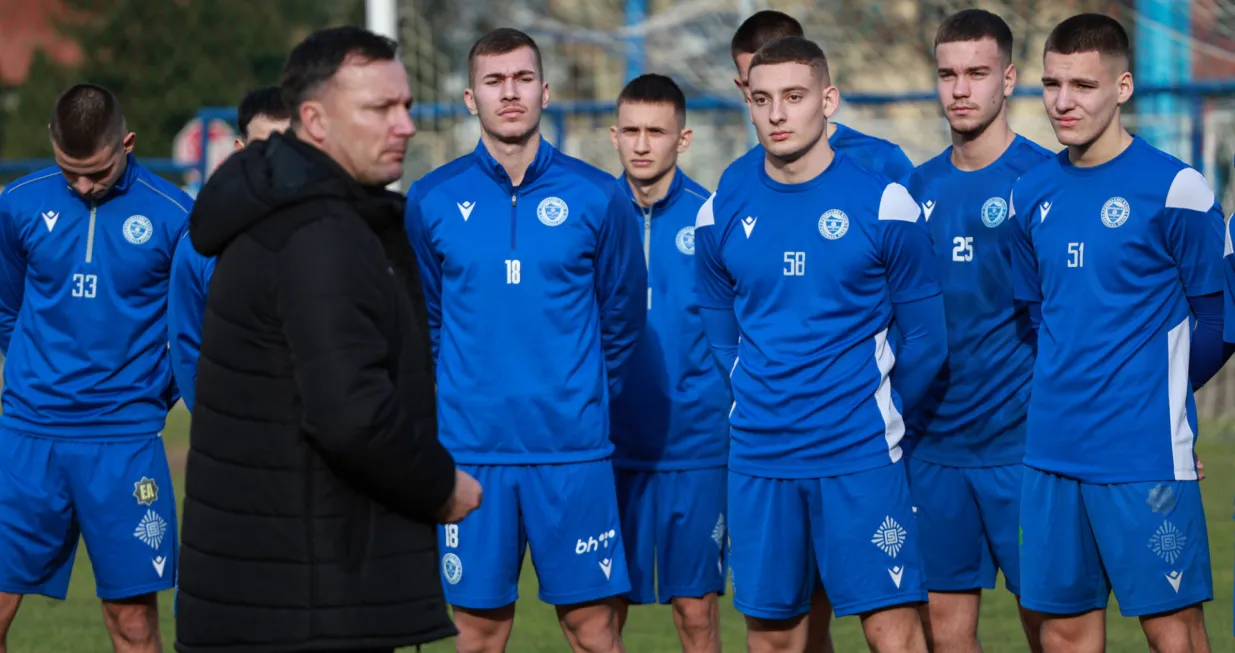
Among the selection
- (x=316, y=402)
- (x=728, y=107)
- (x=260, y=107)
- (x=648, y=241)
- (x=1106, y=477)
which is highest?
(x=728, y=107)

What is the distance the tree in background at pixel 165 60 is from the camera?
99.3 feet

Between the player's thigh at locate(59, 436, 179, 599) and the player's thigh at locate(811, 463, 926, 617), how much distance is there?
2322 millimetres

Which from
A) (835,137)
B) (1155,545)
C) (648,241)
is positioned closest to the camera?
(1155,545)

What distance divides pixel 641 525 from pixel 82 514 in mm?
1979

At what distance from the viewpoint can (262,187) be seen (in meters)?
3.61

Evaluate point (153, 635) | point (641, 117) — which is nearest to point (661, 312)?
point (641, 117)

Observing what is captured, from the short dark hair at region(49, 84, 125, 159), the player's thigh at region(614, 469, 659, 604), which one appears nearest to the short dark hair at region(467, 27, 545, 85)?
the short dark hair at region(49, 84, 125, 159)

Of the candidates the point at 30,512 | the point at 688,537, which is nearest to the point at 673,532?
the point at 688,537

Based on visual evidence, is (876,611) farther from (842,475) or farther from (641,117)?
(641,117)

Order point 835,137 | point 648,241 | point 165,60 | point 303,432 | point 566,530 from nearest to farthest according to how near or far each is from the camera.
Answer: point 303,432 < point 566,530 < point 835,137 < point 648,241 < point 165,60

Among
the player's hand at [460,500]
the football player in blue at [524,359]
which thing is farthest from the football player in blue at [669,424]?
the player's hand at [460,500]

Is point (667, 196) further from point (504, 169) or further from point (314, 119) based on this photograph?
point (314, 119)

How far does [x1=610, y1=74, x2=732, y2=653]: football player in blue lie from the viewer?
21.1ft

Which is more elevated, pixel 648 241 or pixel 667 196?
pixel 667 196
